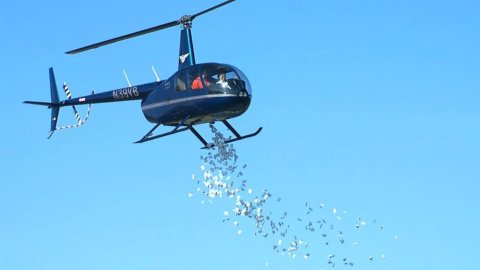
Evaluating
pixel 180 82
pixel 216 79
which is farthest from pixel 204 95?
pixel 180 82

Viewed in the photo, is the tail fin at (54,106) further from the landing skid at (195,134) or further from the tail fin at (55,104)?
the landing skid at (195,134)

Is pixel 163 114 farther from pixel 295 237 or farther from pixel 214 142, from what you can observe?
pixel 295 237

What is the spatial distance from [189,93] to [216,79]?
1.51m

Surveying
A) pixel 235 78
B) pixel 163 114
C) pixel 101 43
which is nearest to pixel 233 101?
pixel 235 78

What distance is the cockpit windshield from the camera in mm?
46188

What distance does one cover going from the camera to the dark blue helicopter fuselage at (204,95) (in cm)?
4616

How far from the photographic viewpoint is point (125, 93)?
171ft

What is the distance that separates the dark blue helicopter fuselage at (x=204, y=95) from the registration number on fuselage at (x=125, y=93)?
2899mm

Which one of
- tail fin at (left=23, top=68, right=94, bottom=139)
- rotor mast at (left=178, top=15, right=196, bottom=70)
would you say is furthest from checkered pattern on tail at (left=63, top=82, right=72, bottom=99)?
rotor mast at (left=178, top=15, right=196, bottom=70)

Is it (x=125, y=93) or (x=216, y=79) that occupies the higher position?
(x=125, y=93)

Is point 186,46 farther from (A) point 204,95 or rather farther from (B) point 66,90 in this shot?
(B) point 66,90

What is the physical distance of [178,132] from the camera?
4809cm

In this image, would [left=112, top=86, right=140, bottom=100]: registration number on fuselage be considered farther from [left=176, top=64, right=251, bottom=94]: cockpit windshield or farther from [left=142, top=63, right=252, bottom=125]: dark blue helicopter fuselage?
[left=176, top=64, right=251, bottom=94]: cockpit windshield

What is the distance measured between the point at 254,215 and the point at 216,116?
16.2 feet
